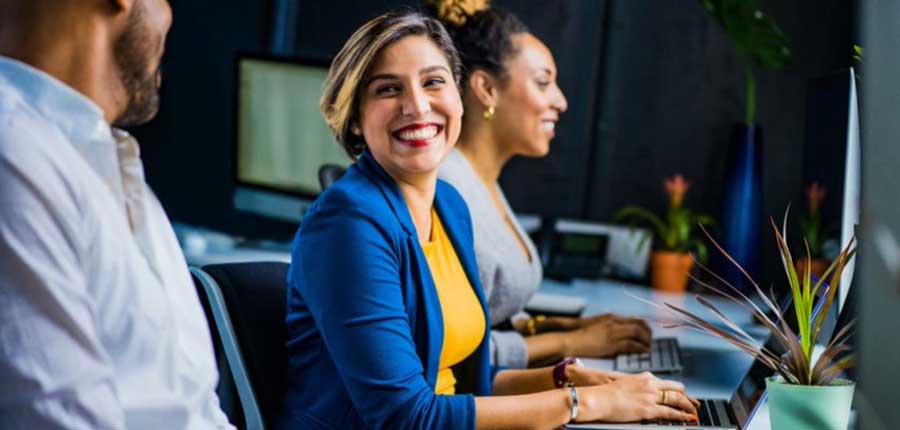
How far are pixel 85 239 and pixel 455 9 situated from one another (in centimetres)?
142

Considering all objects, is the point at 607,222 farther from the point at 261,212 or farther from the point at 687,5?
the point at 261,212

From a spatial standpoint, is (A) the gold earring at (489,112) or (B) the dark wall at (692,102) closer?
(A) the gold earring at (489,112)

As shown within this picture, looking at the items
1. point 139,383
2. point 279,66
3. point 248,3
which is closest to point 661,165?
point 279,66

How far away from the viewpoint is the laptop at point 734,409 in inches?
56.9

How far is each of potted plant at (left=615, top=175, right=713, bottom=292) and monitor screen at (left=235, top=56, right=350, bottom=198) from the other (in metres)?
0.88

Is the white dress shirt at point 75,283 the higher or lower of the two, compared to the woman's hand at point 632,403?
higher

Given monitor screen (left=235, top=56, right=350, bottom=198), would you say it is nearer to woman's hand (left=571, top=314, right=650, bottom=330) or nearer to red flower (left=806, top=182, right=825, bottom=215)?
woman's hand (left=571, top=314, right=650, bottom=330)

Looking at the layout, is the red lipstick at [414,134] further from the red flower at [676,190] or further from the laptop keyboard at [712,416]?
the red flower at [676,190]

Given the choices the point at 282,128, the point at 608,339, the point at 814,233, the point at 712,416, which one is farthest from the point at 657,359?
the point at 282,128

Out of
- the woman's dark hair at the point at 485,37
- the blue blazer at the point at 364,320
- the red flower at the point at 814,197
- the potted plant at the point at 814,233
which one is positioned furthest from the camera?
the potted plant at the point at 814,233

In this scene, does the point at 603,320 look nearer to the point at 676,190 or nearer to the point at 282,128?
the point at 676,190

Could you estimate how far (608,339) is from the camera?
6.98 ft

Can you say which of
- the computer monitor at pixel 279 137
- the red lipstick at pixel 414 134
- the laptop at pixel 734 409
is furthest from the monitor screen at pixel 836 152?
the computer monitor at pixel 279 137

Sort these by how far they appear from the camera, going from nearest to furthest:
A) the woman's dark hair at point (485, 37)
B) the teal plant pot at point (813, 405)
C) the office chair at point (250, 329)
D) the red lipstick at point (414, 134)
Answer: the teal plant pot at point (813, 405)
the office chair at point (250, 329)
the red lipstick at point (414, 134)
the woman's dark hair at point (485, 37)
